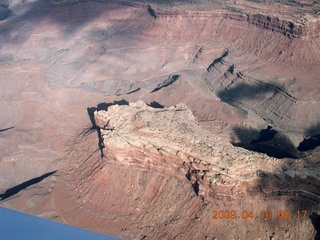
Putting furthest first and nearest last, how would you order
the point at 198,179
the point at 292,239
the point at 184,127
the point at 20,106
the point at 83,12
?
the point at 83,12 < the point at 20,106 < the point at 184,127 < the point at 198,179 < the point at 292,239

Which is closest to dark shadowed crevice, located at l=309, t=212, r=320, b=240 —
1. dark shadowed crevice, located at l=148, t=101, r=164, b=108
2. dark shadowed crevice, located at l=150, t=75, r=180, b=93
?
dark shadowed crevice, located at l=148, t=101, r=164, b=108

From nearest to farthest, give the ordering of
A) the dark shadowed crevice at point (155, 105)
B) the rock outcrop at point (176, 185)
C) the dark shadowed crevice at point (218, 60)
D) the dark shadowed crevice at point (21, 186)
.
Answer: the rock outcrop at point (176, 185)
the dark shadowed crevice at point (21, 186)
the dark shadowed crevice at point (155, 105)
the dark shadowed crevice at point (218, 60)

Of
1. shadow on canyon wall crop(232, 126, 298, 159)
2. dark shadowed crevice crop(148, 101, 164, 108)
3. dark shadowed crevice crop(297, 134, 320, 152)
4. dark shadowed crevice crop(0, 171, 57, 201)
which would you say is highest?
dark shadowed crevice crop(0, 171, 57, 201)

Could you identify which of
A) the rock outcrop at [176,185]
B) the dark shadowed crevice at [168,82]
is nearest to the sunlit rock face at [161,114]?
the rock outcrop at [176,185]

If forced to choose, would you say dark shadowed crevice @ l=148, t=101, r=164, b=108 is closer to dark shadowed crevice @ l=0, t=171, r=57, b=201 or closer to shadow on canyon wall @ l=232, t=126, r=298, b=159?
shadow on canyon wall @ l=232, t=126, r=298, b=159

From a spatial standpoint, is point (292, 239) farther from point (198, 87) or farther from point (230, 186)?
point (198, 87)

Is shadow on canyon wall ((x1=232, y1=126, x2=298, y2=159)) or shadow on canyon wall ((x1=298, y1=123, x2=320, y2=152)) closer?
shadow on canyon wall ((x1=232, y1=126, x2=298, y2=159))

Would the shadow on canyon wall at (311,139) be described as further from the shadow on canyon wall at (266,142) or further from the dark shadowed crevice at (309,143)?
the shadow on canyon wall at (266,142)

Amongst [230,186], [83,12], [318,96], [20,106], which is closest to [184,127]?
[230,186]
